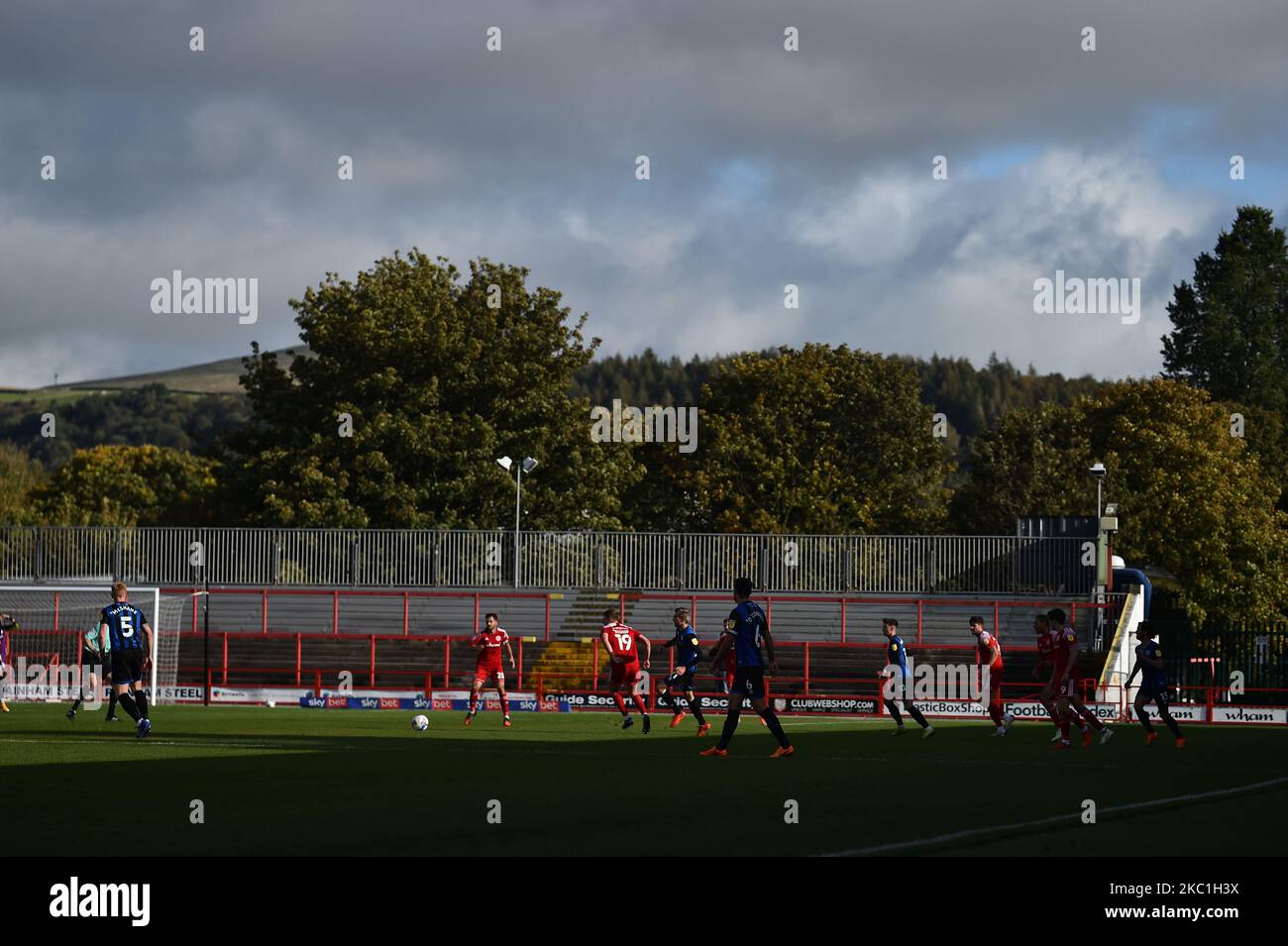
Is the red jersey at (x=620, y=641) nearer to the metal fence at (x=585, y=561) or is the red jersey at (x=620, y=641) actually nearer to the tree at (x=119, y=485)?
the metal fence at (x=585, y=561)

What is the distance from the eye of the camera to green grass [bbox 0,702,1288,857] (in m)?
11.5

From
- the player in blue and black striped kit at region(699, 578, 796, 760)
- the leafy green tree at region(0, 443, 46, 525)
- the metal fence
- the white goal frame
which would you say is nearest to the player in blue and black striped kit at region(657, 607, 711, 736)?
the player in blue and black striped kit at region(699, 578, 796, 760)

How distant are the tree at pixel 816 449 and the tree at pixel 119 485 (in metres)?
40.9

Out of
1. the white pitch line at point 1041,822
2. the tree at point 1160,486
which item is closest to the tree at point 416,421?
the tree at point 1160,486

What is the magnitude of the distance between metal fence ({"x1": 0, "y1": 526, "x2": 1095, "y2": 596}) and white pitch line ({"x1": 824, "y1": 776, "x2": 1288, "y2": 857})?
110 ft

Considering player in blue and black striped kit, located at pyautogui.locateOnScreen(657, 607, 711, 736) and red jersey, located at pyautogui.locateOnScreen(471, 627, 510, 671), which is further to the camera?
red jersey, located at pyautogui.locateOnScreen(471, 627, 510, 671)

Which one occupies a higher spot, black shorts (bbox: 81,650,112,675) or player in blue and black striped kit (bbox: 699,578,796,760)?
player in blue and black striped kit (bbox: 699,578,796,760)

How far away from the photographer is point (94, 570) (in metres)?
52.6

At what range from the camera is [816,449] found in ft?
270

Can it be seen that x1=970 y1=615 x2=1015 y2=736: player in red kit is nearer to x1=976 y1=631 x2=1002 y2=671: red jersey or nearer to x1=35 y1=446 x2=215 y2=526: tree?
x1=976 y1=631 x2=1002 y2=671: red jersey

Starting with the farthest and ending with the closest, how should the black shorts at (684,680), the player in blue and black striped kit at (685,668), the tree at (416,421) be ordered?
the tree at (416,421), the black shorts at (684,680), the player in blue and black striped kit at (685,668)

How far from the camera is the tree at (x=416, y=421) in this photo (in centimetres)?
6444
